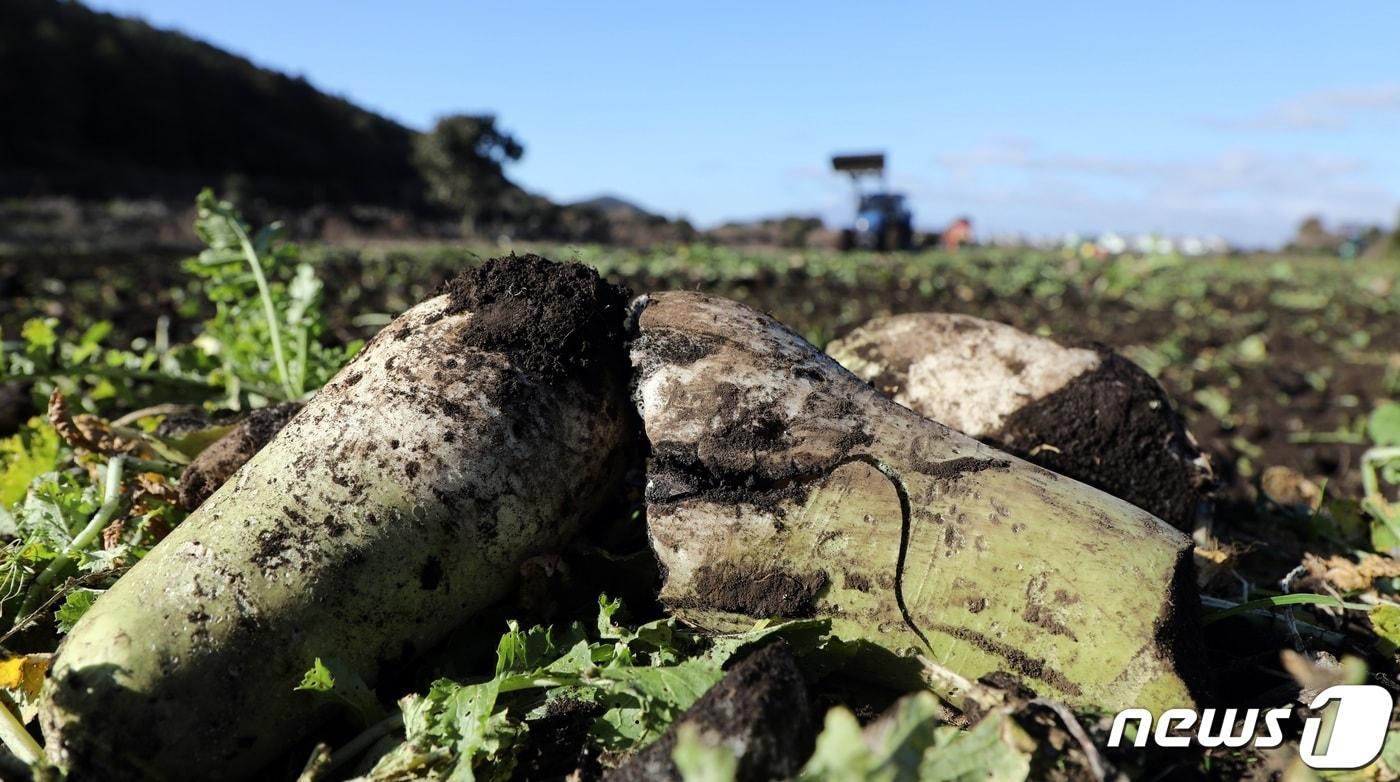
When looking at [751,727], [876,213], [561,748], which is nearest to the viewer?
[751,727]

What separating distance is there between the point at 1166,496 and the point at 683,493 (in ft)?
5.80

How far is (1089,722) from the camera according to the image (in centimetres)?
194

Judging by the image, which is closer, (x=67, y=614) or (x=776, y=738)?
(x=776, y=738)

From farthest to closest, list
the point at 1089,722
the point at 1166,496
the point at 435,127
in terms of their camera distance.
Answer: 1. the point at 435,127
2. the point at 1166,496
3. the point at 1089,722

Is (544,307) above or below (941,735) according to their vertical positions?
above

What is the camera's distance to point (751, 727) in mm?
1592

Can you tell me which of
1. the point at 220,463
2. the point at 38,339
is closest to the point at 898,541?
the point at 220,463

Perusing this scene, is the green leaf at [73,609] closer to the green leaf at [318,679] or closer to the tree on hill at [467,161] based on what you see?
the green leaf at [318,679]

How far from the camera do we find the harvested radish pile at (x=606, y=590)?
186 centimetres

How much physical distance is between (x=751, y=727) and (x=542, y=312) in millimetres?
1121

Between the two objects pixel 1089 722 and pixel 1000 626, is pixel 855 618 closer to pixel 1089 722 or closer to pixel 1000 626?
pixel 1000 626

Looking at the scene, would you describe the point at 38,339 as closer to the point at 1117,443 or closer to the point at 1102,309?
the point at 1117,443

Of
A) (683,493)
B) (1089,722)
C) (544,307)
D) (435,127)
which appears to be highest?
(435,127)

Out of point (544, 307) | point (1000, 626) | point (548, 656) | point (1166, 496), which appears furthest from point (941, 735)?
point (1166, 496)
